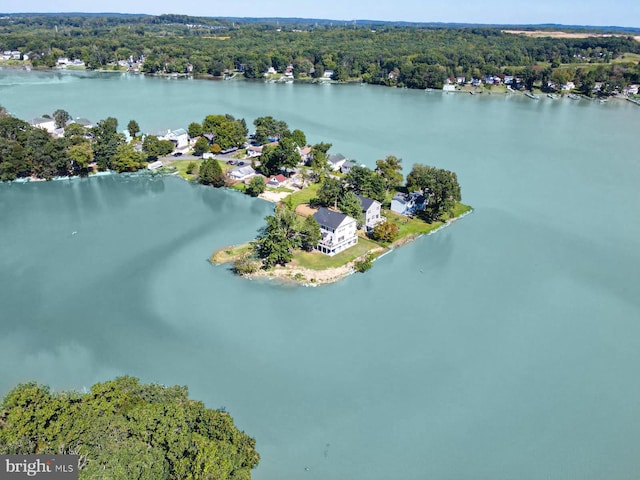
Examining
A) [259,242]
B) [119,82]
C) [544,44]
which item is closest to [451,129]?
[259,242]

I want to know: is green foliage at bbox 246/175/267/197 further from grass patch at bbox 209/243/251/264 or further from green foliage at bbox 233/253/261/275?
green foliage at bbox 233/253/261/275

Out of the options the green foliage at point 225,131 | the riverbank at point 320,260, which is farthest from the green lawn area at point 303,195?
the green foliage at point 225,131

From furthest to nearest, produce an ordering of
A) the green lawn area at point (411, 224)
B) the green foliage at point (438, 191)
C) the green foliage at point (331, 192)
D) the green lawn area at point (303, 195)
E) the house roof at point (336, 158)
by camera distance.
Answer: the house roof at point (336, 158) < the green lawn area at point (303, 195) < the green foliage at point (331, 192) < the green foliage at point (438, 191) < the green lawn area at point (411, 224)

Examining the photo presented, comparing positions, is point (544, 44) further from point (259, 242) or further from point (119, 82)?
point (259, 242)

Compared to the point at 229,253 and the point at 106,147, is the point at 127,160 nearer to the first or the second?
the point at 106,147

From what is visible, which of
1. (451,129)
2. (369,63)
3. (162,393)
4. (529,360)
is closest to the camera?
(162,393)

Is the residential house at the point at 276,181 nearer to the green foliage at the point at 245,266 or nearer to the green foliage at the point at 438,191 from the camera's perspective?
the green foliage at the point at 438,191
